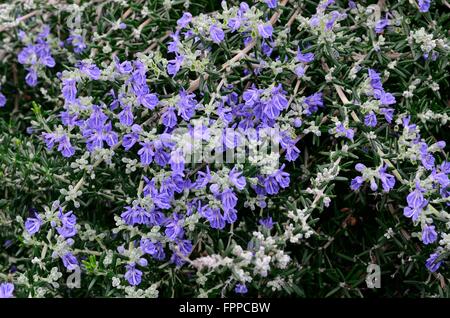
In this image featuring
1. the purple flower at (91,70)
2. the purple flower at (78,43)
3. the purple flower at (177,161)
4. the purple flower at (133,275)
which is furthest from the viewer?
the purple flower at (78,43)

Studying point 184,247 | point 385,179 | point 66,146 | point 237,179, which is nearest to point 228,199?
point 237,179

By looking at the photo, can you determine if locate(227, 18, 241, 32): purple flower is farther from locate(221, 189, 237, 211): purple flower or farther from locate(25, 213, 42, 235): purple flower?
locate(25, 213, 42, 235): purple flower

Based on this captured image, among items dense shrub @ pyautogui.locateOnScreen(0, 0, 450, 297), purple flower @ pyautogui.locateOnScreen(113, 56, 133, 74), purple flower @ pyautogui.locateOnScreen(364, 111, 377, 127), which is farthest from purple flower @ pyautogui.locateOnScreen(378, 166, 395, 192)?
purple flower @ pyautogui.locateOnScreen(113, 56, 133, 74)

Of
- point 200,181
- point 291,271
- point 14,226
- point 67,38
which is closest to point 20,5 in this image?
point 67,38

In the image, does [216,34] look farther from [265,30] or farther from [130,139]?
[130,139]

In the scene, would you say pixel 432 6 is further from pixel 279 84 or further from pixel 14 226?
pixel 14 226

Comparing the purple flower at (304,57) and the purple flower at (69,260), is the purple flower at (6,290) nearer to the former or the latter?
the purple flower at (69,260)

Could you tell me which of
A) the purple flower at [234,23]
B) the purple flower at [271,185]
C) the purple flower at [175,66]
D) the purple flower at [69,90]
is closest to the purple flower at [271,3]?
the purple flower at [234,23]
